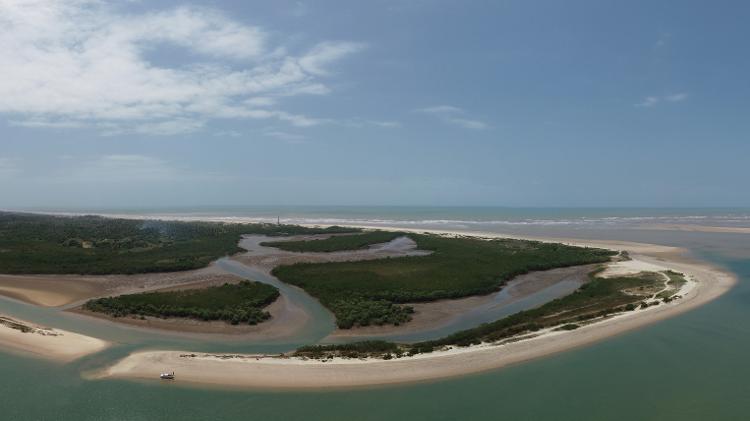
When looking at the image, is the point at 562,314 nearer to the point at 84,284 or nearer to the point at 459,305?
the point at 459,305

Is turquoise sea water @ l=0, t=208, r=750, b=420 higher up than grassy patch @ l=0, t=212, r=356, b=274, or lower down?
lower down

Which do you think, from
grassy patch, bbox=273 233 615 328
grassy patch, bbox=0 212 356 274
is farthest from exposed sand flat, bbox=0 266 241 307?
grassy patch, bbox=273 233 615 328

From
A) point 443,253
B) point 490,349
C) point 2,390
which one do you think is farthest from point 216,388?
point 443,253

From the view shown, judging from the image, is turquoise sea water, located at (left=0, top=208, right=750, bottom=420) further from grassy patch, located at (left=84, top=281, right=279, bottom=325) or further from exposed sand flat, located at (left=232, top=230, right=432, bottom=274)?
exposed sand flat, located at (left=232, top=230, right=432, bottom=274)

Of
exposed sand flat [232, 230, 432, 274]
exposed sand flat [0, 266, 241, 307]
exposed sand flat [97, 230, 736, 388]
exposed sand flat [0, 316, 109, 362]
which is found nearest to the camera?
exposed sand flat [97, 230, 736, 388]

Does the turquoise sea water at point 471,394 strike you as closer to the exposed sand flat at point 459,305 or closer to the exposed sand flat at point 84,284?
the exposed sand flat at point 459,305

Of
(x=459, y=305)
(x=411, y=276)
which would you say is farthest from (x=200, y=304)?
(x=459, y=305)

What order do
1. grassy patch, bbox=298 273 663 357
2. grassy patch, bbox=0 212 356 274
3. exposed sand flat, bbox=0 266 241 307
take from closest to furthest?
grassy patch, bbox=298 273 663 357, exposed sand flat, bbox=0 266 241 307, grassy patch, bbox=0 212 356 274
